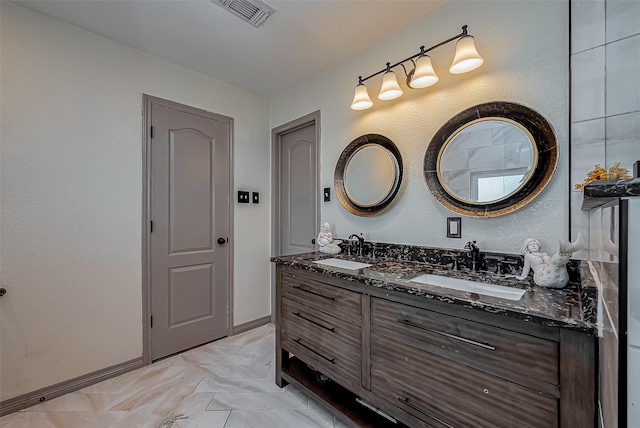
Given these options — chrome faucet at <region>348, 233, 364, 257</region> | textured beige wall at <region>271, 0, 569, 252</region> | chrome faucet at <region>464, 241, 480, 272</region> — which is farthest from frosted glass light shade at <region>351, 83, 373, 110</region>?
chrome faucet at <region>464, 241, 480, 272</region>

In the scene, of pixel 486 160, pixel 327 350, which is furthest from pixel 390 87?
pixel 327 350

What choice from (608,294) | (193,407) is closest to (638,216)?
(608,294)

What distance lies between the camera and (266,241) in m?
3.02

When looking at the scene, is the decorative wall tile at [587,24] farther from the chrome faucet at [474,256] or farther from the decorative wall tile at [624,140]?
the chrome faucet at [474,256]

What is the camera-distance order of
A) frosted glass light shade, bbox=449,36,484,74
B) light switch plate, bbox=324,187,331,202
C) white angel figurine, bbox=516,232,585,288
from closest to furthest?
white angel figurine, bbox=516,232,585,288, frosted glass light shade, bbox=449,36,484,74, light switch plate, bbox=324,187,331,202

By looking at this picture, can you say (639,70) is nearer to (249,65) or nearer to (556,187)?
(556,187)

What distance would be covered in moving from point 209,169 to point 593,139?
103 inches

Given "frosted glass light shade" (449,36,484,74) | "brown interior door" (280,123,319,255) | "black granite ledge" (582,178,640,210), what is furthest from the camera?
"brown interior door" (280,123,319,255)

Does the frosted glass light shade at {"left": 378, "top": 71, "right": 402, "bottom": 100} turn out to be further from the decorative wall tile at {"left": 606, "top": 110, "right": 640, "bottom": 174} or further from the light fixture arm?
the decorative wall tile at {"left": 606, "top": 110, "right": 640, "bottom": 174}

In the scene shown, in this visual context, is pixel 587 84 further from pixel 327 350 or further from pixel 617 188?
pixel 327 350

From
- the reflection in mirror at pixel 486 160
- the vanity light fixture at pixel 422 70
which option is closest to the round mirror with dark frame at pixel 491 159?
the reflection in mirror at pixel 486 160

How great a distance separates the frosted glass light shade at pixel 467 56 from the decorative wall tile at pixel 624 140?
0.65 m

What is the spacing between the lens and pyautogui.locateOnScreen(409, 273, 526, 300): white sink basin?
1154 millimetres

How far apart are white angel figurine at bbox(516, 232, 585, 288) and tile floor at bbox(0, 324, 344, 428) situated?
130cm
